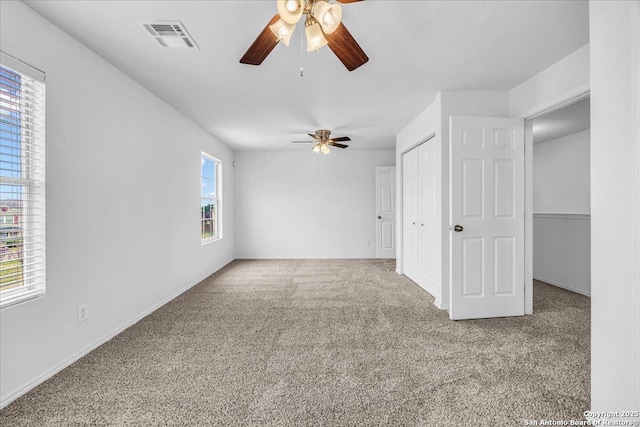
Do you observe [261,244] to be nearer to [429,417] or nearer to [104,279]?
[104,279]

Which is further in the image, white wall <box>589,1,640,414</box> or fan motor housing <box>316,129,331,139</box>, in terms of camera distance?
fan motor housing <box>316,129,331,139</box>

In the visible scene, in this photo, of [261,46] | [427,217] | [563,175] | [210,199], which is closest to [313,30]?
[261,46]

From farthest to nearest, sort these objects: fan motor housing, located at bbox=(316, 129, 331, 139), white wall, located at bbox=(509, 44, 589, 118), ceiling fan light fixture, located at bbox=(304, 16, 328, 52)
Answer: fan motor housing, located at bbox=(316, 129, 331, 139)
white wall, located at bbox=(509, 44, 589, 118)
ceiling fan light fixture, located at bbox=(304, 16, 328, 52)

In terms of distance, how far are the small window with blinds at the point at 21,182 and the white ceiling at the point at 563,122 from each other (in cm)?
473

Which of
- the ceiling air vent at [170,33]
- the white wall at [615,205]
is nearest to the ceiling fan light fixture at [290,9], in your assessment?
the ceiling air vent at [170,33]

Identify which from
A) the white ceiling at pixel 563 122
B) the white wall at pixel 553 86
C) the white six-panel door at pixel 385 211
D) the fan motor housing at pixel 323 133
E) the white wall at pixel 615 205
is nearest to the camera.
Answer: the white wall at pixel 615 205

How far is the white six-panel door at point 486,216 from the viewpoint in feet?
9.89

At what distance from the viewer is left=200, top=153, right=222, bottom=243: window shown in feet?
17.2

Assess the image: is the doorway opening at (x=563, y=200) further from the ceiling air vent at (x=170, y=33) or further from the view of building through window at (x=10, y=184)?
the view of building through window at (x=10, y=184)

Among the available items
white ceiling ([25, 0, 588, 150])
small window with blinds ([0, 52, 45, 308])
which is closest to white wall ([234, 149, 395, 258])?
white ceiling ([25, 0, 588, 150])

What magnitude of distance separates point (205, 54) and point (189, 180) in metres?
2.18

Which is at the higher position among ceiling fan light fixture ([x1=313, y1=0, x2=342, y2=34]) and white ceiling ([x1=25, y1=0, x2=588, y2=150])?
white ceiling ([x1=25, y1=0, x2=588, y2=150])

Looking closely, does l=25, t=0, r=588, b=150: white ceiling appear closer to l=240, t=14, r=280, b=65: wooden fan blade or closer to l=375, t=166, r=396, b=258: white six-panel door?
l=240, t=14, r=280, b=65: wooden fan blade

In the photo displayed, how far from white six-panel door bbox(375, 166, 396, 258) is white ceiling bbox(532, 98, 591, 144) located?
2609mm
